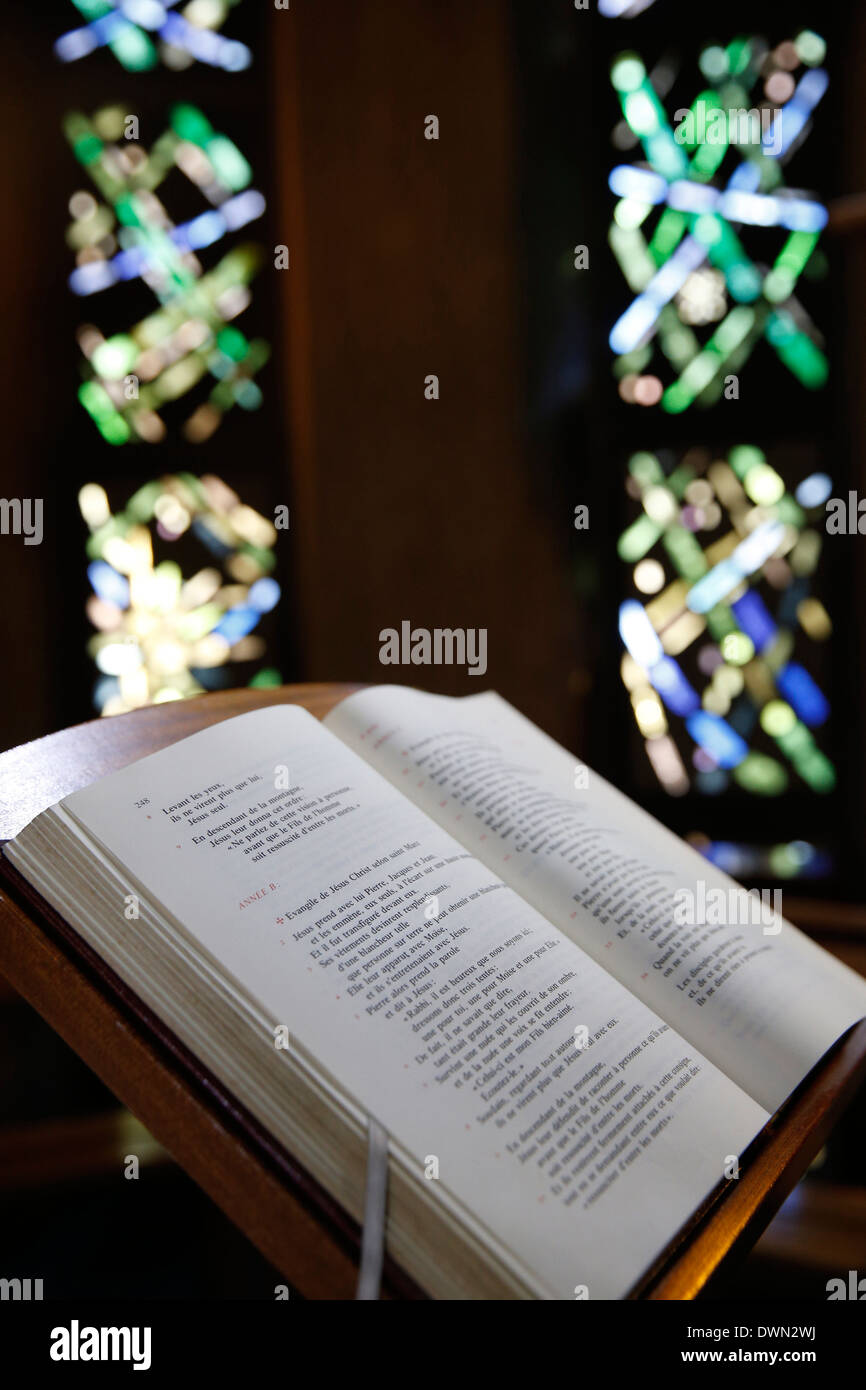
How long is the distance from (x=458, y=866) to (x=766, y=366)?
1.83m

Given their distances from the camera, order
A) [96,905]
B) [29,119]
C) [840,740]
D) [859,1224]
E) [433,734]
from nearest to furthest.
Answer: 1. [96,905]
2. [433,734]
3. [859,1224]
4. [840,740]
5. [29,119]

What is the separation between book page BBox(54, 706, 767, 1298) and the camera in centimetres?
50

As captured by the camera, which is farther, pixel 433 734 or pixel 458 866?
pixel 433 734

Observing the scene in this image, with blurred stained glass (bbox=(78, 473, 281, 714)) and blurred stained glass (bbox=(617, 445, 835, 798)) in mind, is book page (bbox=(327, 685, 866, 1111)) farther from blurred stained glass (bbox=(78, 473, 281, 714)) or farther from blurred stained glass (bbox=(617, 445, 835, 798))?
blurred stained glass (bbox=(78, 473, 281, 714))

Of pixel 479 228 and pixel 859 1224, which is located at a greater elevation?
pixel 479 228

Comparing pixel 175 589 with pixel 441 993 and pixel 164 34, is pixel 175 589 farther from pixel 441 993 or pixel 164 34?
pixel 441 993

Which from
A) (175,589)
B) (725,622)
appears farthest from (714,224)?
(175,589)

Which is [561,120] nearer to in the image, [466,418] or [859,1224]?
[466,418]

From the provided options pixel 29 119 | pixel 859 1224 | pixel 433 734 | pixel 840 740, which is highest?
pixel 29 119

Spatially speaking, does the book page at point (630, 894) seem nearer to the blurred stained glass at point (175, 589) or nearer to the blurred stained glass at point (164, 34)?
the blurred stained glass at point (175, 589)

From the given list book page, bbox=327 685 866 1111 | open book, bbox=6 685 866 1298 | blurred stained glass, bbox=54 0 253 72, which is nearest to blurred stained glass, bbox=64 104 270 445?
blurred stained glass, bbox=54 0 253 72

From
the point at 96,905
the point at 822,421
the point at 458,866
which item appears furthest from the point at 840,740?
the point at 96,905

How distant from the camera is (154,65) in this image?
7.80 ft

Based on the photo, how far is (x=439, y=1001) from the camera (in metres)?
0.56
